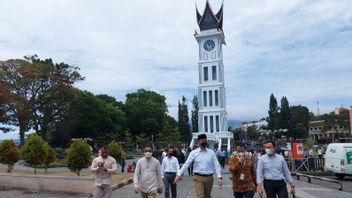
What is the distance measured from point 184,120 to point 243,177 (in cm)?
9085

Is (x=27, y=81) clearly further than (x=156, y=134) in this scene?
No

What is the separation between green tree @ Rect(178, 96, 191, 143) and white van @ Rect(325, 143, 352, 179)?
73.6m

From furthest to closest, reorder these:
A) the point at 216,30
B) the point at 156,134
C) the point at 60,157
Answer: the point at 156,134 < the point at 216,30 < the point at 60,157

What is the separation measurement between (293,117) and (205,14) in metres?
50.7

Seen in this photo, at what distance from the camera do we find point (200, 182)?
26.4 ft

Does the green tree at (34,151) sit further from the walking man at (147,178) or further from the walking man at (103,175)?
the walking man at (147,178)

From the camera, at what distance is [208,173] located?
8.10 m

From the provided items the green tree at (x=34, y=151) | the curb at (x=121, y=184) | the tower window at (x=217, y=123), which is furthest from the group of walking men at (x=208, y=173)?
the tower window at (x=217, y=123)

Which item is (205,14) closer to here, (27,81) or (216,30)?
(216,30)

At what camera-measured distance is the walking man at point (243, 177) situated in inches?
338

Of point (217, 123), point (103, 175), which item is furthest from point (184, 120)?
point (103, 175)

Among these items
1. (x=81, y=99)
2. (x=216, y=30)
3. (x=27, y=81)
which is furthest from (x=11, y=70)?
(x=216, y=30)

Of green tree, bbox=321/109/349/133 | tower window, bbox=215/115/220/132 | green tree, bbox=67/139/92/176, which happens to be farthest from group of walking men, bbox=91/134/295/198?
green tree, bbox=321/109/349/133

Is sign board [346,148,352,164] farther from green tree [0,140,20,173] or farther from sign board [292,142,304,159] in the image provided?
green tree [0,140,20,173]
